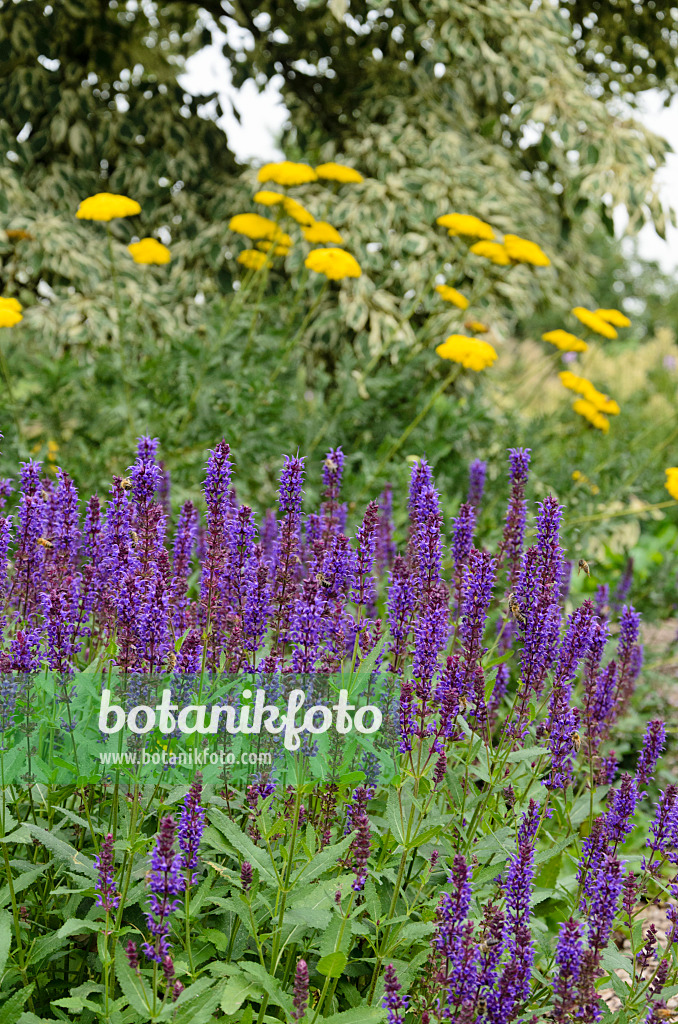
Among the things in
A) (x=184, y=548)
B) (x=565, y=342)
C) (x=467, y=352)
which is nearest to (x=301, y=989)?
(x=184, y=548)

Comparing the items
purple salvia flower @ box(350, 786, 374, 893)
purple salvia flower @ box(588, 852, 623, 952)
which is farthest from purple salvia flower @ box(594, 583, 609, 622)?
purple salvia flower @ box(350, 786, 374, 893)

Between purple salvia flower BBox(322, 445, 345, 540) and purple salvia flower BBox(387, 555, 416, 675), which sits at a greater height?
purple salvia flower BBox(322, 445, 345, 540)

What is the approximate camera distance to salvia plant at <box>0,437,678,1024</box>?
1.76 metres

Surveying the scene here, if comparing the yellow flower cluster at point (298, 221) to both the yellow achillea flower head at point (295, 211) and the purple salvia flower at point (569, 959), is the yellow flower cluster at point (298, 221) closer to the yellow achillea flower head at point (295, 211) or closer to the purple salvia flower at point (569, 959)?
the yellow achillea flower head at point (295, 211)

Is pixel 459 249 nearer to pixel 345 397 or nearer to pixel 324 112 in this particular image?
pixel 345 397

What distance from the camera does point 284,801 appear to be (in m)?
2.25

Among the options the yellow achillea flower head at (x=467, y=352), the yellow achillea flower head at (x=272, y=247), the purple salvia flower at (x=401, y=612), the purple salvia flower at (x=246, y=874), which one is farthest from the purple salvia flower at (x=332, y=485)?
the yellow achillea flower head at (x=272, y=247)

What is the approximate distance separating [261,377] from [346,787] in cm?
329

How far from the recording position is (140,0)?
7.61 meters

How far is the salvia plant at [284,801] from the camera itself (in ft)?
5.76

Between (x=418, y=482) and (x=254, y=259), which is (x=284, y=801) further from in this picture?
(x=254, y=259)

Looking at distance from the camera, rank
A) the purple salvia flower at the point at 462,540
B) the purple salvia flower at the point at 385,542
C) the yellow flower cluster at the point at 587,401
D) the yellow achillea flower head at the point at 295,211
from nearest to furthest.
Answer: the purple salvia flower at the point at 462,540 → the purple salvia flower at the point at 385,542 → the yellow achillea flower head at the point at 295,211 → the yellow flower cluster at the point at 587,401

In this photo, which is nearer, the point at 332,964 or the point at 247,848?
the point at 332,964

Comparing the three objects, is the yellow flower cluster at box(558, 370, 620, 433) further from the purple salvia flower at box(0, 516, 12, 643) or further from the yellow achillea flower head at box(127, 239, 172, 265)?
the purple salvia flower at box(0, 516, 12, 643)
